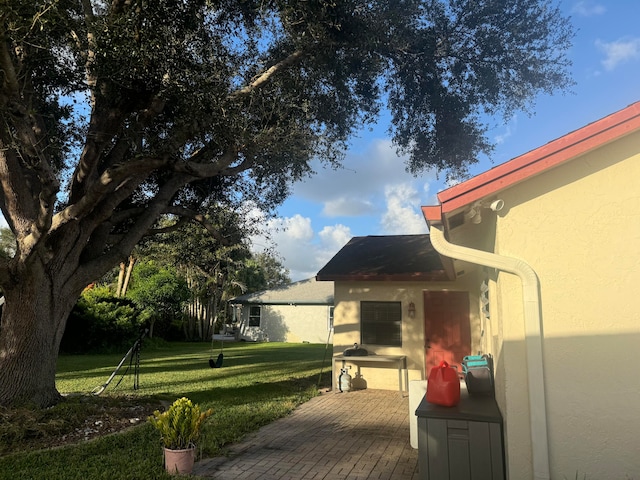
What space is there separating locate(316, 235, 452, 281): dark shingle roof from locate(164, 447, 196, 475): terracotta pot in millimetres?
6686

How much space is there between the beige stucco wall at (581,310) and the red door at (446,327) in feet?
22.2

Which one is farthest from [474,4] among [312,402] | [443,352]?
[312,402]

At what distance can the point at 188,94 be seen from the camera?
7.29 meters

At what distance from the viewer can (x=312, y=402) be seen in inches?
367

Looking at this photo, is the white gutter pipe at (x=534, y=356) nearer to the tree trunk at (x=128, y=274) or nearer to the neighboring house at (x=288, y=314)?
the neighboring house at (x=288, y=314)

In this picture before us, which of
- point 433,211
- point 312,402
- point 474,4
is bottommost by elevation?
point 312,402

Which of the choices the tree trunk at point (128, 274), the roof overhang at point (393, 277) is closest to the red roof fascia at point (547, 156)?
the roof overhang at point (393, 277)

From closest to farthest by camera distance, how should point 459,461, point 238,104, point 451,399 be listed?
point 459,461, point 451,399, point 238,104

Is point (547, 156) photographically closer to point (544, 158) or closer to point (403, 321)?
point (544, 158)

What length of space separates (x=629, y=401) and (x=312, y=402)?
6.76 metres

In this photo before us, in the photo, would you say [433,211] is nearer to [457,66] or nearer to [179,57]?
[179,57]

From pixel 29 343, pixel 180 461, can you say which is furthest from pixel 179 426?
pixel 29 343

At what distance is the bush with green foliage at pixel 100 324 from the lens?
20234 mm

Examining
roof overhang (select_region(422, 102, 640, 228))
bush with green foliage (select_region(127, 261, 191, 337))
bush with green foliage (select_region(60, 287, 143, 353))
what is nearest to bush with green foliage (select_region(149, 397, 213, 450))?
roof overhang (select_region(422, 102, 640, 228))
